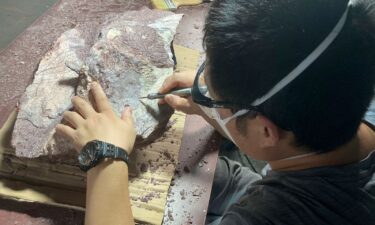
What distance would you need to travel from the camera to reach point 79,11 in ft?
5.69

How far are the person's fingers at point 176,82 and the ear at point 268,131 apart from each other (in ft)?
1.32

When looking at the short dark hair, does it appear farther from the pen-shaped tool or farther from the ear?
the pen-shaped tool

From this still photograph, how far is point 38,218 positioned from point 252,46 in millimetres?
745

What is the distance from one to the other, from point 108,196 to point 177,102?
0.37 metres

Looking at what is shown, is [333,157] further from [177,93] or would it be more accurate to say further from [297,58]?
[177,93]

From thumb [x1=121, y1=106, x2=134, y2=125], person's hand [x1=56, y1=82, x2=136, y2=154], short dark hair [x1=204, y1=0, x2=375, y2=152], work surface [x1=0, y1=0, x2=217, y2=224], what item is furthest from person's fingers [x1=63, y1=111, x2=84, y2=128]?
short dark hair [x1=204, y1=0, x2=375, y2=152]

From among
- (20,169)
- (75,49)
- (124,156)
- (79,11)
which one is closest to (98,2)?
(79,11)

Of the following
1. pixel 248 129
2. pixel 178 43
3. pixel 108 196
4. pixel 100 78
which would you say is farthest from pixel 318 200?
pixel 178 43

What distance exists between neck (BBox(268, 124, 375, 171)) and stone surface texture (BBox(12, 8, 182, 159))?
0.46 meters

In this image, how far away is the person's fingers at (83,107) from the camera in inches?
42.6

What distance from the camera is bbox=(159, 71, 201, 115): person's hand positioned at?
1236 mm

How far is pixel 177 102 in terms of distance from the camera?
4.05 feet

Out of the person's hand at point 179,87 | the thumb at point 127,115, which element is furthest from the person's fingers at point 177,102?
the thumb at point 127,115

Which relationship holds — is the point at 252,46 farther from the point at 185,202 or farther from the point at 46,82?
the point at 46,82
